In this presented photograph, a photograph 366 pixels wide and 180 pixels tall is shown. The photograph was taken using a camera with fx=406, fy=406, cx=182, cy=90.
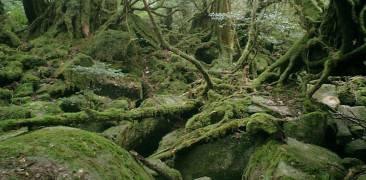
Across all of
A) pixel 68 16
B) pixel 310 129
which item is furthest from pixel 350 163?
pixel 68 16

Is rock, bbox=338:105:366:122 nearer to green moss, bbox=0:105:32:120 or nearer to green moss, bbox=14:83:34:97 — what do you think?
green moss, bbox=0:105:32:120

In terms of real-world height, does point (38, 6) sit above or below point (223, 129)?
above

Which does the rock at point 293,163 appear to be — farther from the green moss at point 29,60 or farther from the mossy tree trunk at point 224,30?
the mossy tree trunk at point 224,30

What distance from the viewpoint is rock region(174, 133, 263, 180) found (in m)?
6.82

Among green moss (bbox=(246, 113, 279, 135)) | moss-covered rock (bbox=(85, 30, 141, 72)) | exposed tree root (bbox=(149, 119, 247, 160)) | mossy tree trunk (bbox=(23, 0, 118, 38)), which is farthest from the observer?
mossy tree trunk (bbox=(23, 0, 118, 38))

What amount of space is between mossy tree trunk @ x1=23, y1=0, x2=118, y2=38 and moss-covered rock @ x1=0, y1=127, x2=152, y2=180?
395 inches

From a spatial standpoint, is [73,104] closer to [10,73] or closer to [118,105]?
[118,105]

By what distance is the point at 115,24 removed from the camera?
15.1 meters

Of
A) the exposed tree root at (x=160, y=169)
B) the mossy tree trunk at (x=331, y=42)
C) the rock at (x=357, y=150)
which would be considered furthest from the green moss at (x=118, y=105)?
the rock at (x=357, y=150)

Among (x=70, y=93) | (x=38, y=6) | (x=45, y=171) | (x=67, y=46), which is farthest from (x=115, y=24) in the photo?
(x=45, y=171)

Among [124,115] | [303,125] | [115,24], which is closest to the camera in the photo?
[303,125]

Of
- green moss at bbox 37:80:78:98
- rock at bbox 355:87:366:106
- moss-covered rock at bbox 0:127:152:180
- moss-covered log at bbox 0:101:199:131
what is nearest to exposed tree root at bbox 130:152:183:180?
moss-covered rock at bbox 0:127:152:180

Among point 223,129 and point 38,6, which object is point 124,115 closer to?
point 223,129

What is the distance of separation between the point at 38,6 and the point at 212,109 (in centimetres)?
983
